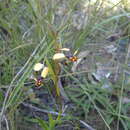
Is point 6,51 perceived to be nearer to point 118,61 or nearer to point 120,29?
point 118,61

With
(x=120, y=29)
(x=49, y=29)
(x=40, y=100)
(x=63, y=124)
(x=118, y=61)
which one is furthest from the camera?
(x=120, y=29)

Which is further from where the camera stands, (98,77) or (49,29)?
(98,77)

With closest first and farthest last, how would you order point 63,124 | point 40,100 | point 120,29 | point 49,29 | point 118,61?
point 49,29, point 63,124, point 40,100, point 118,61, point 120,29

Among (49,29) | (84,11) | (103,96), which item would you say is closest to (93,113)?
(103,96)

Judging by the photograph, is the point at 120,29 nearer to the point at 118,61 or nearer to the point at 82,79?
the point at 118,61

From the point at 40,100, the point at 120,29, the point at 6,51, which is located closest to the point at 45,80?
the point at 40,100

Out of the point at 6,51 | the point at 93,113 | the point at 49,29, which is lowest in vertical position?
the point at 93,113

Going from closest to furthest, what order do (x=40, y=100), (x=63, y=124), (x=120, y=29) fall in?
(x=63, y=124), (x=40, y=100), (x=120, y=29)

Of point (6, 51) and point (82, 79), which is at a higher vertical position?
point (6, 51)

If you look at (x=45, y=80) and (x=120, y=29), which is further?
(x=120, y=29)
